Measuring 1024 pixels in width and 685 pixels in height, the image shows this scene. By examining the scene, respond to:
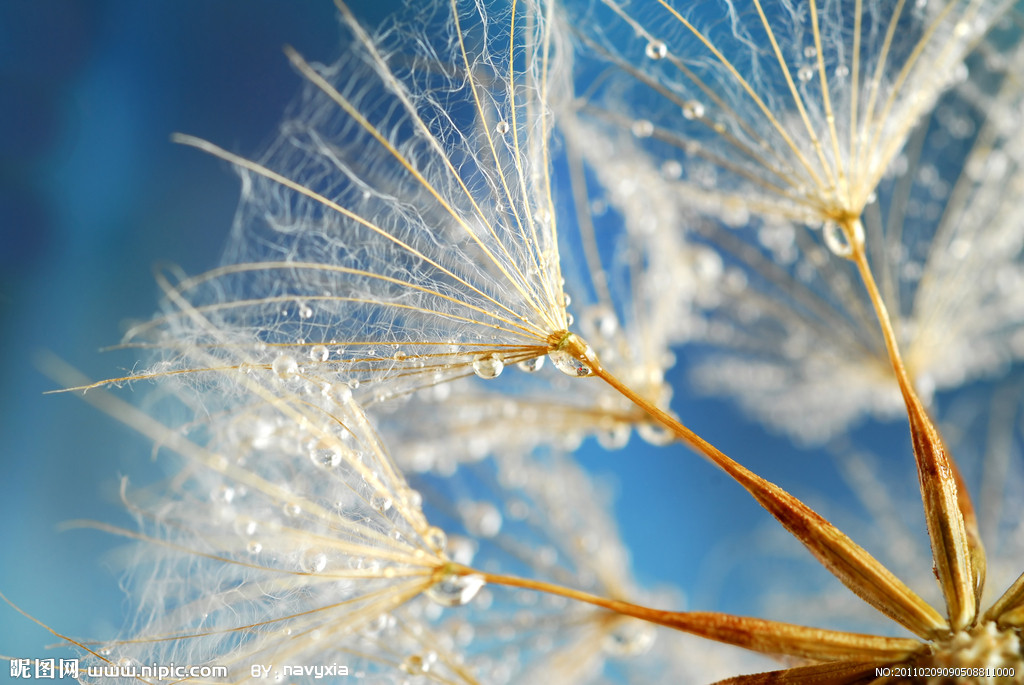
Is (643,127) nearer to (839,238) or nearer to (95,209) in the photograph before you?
(839,238)

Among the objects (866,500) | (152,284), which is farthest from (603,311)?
(866,500)

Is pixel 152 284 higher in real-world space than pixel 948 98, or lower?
lower

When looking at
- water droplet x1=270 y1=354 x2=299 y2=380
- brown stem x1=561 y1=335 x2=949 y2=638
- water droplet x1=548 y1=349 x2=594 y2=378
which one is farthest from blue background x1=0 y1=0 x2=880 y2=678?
brown stem x1=561 y1=335 x2=949 y2=638

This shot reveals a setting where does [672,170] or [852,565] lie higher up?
[672,170]

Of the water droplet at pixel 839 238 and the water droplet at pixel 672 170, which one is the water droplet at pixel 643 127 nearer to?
the water droplet at pixel 672 170

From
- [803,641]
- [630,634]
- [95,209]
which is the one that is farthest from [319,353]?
[95,209]

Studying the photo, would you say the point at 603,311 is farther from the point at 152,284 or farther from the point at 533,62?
the point at 152,284

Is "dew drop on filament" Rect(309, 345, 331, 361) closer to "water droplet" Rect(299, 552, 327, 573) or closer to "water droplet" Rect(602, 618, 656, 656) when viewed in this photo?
"water droplet" Rect(299, 552, 327, 573)
